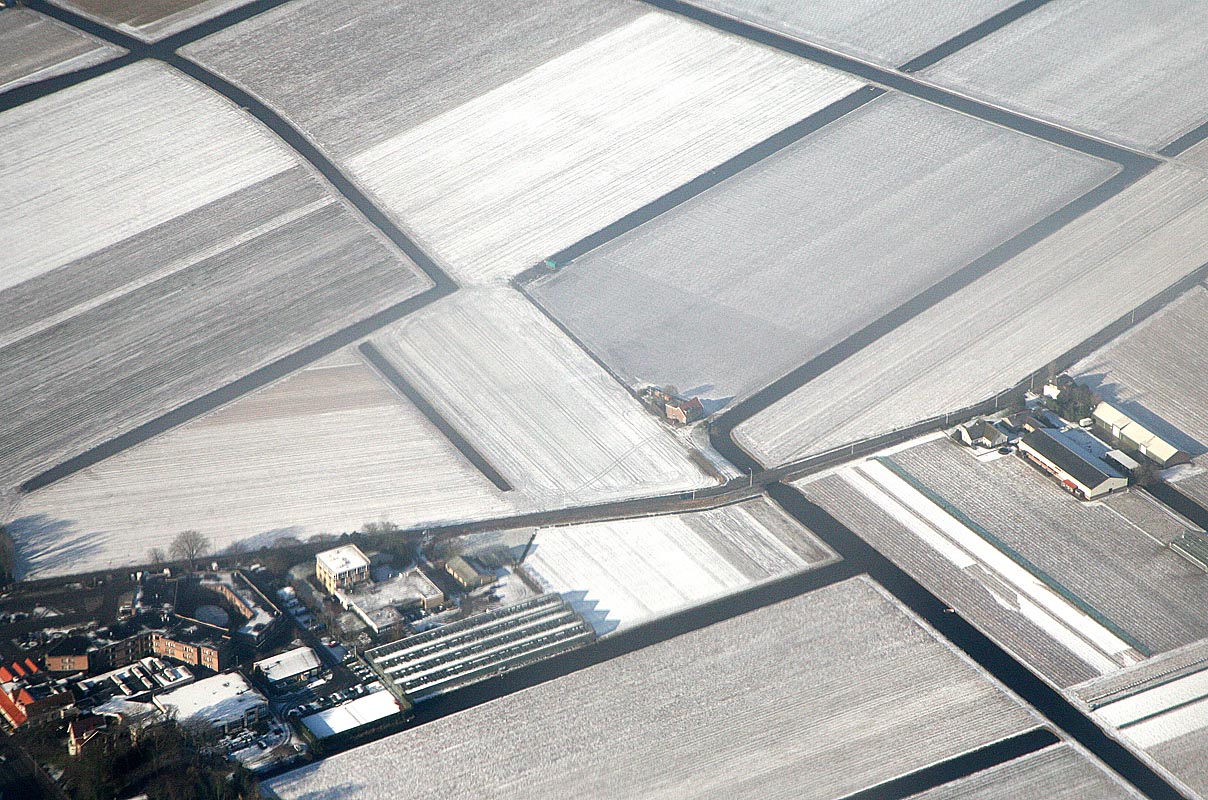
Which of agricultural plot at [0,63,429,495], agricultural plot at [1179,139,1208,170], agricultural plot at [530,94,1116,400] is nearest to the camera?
agricultural plot at [0,63,429,495]

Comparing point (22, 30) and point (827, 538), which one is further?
point (22, 30)

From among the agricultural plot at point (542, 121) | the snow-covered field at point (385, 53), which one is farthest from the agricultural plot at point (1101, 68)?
the snow-covered field at point (385, 53)

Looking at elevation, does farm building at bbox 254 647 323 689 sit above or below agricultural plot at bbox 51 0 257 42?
below

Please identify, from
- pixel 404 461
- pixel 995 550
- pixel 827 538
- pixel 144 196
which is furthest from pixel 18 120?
pixel 995 550

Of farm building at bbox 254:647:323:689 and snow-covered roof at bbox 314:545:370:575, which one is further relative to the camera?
snow-covered roof at bbox 314:545:370:575

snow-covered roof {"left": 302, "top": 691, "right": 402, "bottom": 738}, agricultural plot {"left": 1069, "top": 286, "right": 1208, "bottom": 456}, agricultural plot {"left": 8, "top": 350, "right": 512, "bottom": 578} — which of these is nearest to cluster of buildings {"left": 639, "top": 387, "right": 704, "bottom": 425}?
agricultural plot {"left": 8, "top": 350, "right": 512, "bottom": 578}

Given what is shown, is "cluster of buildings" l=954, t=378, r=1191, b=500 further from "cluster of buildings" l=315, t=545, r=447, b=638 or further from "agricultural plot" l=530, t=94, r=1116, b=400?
"cluster of buildings" l=315, t=545, r=447, b=638

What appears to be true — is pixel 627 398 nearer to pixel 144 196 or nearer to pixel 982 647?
pixel 982 647
